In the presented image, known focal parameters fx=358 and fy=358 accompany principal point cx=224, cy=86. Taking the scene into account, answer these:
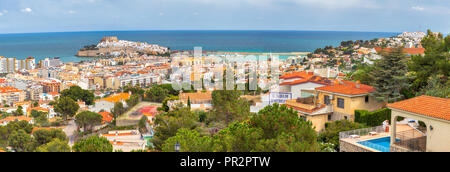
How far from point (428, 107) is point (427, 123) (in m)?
0.30

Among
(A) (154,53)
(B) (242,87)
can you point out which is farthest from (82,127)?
(A) (154,53)

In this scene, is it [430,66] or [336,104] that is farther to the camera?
[430,66]

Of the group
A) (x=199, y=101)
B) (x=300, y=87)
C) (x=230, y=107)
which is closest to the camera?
(x=230, y=107)

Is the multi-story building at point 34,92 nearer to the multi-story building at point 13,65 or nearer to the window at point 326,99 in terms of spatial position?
the multi-story building at point 13,65

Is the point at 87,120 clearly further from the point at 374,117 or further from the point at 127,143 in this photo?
the point at 374,117

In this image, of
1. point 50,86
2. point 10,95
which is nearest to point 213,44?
point 50,86

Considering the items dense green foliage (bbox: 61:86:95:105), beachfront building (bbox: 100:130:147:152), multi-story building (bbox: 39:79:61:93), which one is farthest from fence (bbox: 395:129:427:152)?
multi-story building (bbox: 39:79:61:93)

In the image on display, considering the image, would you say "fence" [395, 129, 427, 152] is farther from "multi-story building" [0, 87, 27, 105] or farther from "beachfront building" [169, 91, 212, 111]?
"multi-story building" [0, 87, 27, 105]

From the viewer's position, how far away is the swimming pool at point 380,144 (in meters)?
5.49

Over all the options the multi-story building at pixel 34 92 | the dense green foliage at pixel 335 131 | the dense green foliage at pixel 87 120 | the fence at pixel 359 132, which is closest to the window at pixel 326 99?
the dense green foliage at pixel 335 131

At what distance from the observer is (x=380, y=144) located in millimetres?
5844

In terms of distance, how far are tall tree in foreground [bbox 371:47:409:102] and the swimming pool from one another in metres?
2.45
